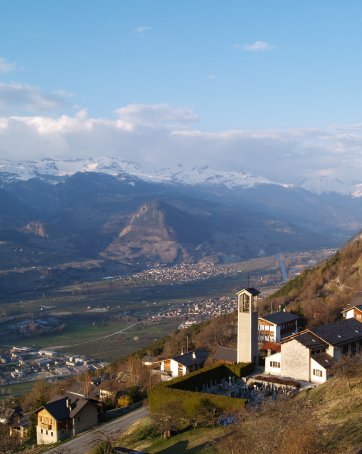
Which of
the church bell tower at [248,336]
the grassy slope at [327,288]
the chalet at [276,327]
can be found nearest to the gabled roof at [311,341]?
the church bell tower at [248,336]

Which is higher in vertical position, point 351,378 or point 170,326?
point 351,378

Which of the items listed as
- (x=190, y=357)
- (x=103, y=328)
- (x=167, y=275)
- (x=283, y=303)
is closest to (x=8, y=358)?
(x=103, y=328)

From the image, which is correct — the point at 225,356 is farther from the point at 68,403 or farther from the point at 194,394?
the point at 194,394

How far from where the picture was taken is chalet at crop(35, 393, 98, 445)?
31719 mm

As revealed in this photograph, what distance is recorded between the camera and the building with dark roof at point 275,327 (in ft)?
133

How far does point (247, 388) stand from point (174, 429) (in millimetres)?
5470

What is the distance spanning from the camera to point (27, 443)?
33.0 meters

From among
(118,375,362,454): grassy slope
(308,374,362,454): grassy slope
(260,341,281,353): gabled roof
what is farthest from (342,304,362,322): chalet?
(308,374,362,454): grassy slope

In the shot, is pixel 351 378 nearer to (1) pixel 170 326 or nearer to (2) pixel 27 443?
(2) pixel 27 443

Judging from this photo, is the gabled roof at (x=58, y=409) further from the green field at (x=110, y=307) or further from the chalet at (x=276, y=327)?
the green field at (x=110, y=307)

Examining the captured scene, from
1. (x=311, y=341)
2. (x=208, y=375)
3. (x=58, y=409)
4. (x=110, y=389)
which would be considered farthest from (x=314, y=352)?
(x=110, y=389)

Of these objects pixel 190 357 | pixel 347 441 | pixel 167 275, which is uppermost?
pixel 347 441

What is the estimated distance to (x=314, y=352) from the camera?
101ft

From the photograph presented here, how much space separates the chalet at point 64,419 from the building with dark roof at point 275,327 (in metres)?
12.6
